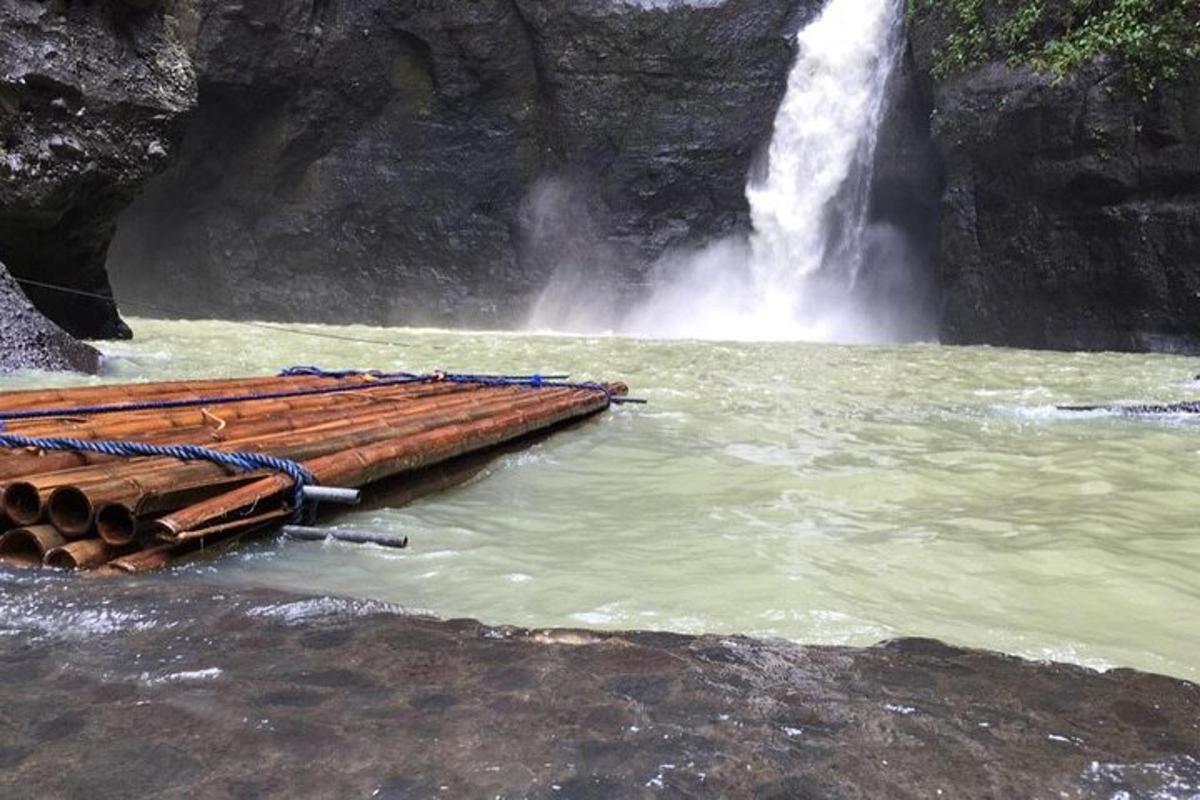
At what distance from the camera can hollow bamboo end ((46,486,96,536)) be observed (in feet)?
9.26

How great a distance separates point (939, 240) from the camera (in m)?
20.6

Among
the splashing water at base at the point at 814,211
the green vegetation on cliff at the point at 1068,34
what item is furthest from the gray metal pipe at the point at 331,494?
the splashing water at base at the point at 814,211

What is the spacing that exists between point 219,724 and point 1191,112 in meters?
17.6

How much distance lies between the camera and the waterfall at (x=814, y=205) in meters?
21.8

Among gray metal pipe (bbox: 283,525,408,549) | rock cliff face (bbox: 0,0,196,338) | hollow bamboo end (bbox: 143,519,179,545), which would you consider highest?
rock cliff face (bbox: 0,0,196,338)

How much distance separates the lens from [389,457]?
163 inches

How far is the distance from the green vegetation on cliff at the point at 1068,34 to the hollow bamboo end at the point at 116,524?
55.9 feet

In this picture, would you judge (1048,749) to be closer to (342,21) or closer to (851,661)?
(851,661)

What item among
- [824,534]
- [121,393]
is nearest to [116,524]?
[121,393]

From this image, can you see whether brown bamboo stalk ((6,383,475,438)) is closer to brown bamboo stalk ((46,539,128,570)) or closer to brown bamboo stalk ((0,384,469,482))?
brown bamboo stalk ((0,384,469,482))

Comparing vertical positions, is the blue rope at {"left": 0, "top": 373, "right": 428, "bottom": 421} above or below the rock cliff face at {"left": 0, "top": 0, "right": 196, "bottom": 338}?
below

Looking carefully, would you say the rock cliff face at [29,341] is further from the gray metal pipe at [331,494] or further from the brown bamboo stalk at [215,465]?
the gray metal pipe at [331,494]

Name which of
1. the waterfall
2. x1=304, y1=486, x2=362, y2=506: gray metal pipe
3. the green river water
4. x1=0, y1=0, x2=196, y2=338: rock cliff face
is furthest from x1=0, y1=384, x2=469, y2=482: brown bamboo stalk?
the waterfall

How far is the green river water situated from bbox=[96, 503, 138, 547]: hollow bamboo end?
0.72 feet
